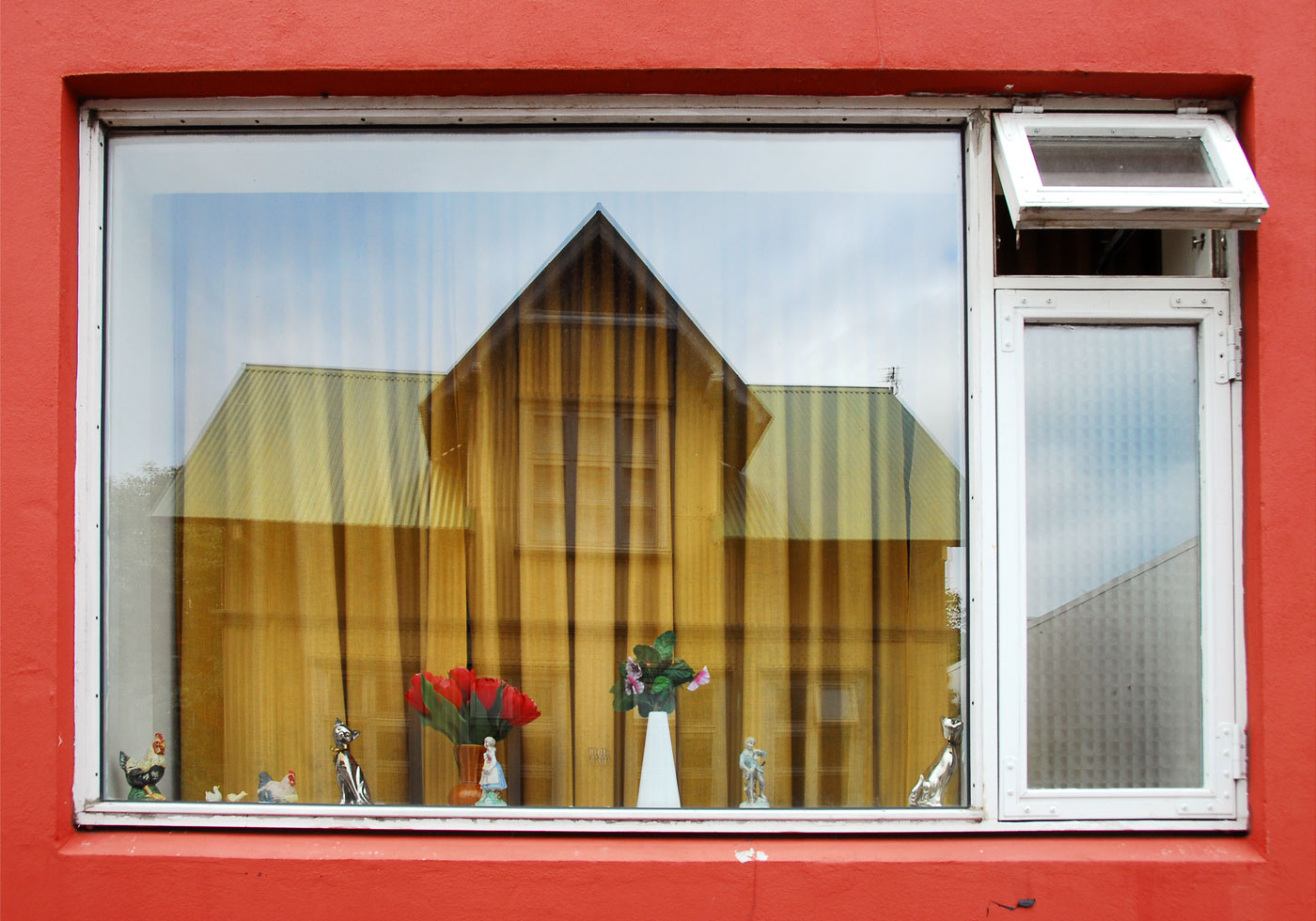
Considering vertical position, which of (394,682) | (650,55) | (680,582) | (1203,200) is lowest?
(394,682)

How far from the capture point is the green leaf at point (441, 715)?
105 inches

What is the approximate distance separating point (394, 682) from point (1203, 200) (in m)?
2.59

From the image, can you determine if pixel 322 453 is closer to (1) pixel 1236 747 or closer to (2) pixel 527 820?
(2) pixel 527 820

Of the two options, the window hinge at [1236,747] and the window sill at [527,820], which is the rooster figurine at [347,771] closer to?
the window sill at [527,820]

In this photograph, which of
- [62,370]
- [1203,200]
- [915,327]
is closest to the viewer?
[1203,200]

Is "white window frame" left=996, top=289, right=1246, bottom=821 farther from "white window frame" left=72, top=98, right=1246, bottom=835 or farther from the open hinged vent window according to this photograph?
the open hinged vent window

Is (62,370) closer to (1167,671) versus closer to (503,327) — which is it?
(503,327)

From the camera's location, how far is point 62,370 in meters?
2.48

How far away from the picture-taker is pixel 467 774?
2.64m

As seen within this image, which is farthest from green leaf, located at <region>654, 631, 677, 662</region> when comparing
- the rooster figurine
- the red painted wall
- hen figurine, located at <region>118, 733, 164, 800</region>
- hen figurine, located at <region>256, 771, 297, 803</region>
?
Answer: hen figurine, located at <region>118, 733, 164, 800</region>

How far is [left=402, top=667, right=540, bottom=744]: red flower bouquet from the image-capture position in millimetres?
2670

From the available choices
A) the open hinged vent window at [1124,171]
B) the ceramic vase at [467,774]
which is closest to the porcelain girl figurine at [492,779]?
the ceramic vase at [467,774]

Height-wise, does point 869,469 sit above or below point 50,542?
above

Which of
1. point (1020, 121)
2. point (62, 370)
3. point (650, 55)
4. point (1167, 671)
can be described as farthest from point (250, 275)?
point (1167, 671)
